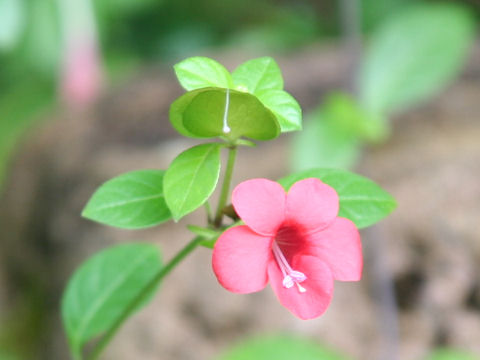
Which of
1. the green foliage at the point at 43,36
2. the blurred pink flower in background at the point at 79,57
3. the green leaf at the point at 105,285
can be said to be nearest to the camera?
the green leaf at the point at 105,285

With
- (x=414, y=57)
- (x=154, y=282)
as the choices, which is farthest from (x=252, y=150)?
(x=154, y=282)

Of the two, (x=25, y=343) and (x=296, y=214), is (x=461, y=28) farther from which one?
(x=25, y=343)

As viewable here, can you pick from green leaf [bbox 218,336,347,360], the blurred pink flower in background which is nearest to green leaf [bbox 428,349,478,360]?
green leaf [bbox 218,336,347,360]

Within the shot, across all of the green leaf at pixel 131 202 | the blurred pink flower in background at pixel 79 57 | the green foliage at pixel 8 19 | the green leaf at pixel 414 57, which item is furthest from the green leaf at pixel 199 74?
the blurred pink flower in background at pixel 79 57

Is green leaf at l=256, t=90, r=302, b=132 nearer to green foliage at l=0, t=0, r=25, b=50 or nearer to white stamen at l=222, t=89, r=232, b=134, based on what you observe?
white stamen at l=222, t=89, r=232, b=134

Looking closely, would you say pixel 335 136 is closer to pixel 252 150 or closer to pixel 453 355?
pixel 252 150

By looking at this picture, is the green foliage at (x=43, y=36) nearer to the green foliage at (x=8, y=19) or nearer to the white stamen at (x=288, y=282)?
the green foliage at (x=8, y=19)
